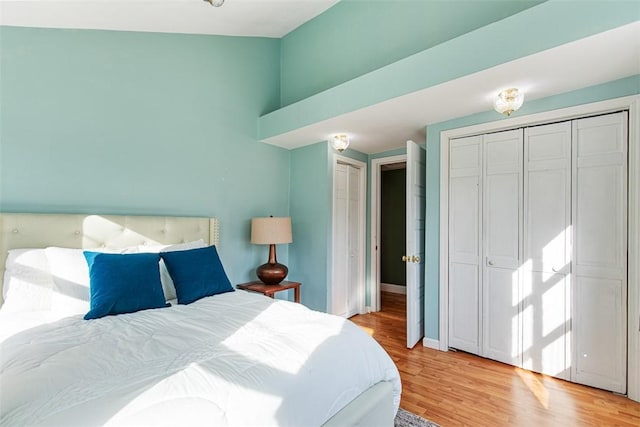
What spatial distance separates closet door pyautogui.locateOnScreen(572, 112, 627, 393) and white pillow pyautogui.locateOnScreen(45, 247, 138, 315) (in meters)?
3.56

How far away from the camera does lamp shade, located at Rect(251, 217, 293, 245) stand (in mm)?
3139

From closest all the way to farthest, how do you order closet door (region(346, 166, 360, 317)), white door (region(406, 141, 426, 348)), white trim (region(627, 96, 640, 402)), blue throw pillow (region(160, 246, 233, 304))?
white trim (region(627, 96, 640, 402)), blue throw pillow (region(160, 246, 233, 304)), white door (region(406, 141, 426, 348)), closet door (region(346, 166, 360, 317))

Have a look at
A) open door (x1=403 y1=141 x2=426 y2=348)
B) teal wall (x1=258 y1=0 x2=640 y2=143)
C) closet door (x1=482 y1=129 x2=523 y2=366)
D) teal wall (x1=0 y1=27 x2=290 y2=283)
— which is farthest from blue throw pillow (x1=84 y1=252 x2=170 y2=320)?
closet door (x1=482 y1=129 x2=523 y2=366)

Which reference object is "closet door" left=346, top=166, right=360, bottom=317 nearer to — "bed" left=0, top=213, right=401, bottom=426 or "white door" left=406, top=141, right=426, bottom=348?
"white door" left=406, top=141, right=426, bottom=348

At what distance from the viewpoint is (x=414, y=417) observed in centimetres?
187

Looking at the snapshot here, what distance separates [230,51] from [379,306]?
3891 millimetres

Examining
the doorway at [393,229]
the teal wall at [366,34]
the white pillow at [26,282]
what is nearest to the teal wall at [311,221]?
the teal wall at [366,34]

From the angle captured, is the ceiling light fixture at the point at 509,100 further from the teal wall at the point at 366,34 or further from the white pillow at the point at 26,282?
the white pillow at the point at 26,282

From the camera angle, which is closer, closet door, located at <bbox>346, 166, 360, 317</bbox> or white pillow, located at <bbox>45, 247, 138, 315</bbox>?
white pillow, located at <bbox>45, 247, 138, 315</bbox>

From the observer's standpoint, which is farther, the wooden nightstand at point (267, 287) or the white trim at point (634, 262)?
the wooden nightstand at point (267, 287)

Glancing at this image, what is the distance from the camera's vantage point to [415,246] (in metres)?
3.00

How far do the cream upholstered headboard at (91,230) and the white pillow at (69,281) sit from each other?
19cm

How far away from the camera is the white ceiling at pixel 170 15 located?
206 cm

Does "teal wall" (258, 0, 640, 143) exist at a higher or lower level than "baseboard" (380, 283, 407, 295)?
higher
